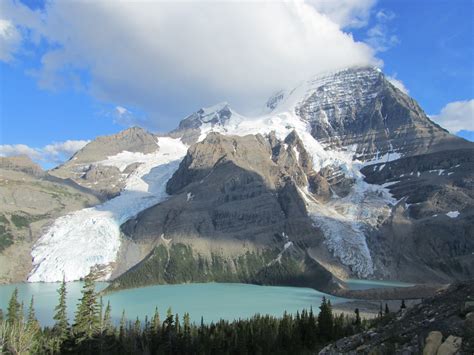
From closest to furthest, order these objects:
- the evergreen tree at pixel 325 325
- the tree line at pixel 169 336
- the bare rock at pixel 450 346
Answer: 1. the bare rock at pixel 450 346
2. the tree line at pixel 169 336
3. the evergreen tree at pixel 325 325

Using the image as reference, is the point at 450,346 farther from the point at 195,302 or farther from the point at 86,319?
the point at 195,302

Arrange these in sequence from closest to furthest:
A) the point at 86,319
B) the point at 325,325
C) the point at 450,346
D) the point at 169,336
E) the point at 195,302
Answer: the point at 450,346
the point at 86,319
the point at 169,336
the point at 325,325
the point at 195,302

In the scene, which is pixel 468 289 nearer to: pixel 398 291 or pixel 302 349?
pixel 302 349

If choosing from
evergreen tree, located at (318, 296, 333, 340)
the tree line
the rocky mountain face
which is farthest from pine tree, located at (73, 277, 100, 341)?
the rocky mountain face

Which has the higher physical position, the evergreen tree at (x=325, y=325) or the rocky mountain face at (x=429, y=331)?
the rocky mountain face at (x=429, y=331)

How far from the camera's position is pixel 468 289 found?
2334 centimetres

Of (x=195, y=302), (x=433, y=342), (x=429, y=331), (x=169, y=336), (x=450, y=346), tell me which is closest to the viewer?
(x=450, y=346)

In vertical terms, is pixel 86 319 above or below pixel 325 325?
above

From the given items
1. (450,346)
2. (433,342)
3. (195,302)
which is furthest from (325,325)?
(195,302)

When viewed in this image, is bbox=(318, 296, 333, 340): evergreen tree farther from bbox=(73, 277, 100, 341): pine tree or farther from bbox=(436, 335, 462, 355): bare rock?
bbox=(436, 335, 462, 355): bare rock

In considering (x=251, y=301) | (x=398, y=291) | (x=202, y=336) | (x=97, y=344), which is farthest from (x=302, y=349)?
(x=398, y=291)

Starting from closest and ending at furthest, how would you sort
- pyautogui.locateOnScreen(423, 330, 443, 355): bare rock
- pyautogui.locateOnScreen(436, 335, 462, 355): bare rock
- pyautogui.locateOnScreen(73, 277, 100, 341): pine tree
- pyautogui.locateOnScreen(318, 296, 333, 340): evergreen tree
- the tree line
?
pyautogui.locateOnScreen(436, 335, 462, 355): bare rock, pyautogui.locateOnScreen(423, 330, 443, 355): bare rock, pyautogui.locateOnScreen(73, 277, 100, 341): pine tree, the tree line, pyautogui.locateOnScreen(318, 296, 333, 340): evergreen tree

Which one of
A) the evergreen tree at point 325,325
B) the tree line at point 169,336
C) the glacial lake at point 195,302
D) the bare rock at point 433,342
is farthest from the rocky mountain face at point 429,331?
the glacial lake at point 195,302

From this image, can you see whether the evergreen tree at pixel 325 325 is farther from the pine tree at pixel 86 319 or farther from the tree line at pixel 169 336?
the pine tree at pixel 86 319
